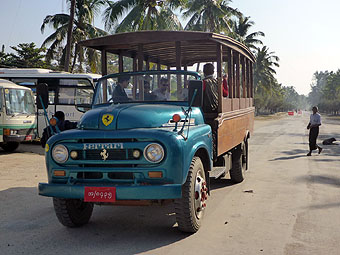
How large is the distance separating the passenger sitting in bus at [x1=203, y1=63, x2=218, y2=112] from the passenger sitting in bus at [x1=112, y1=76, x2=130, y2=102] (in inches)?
48.2

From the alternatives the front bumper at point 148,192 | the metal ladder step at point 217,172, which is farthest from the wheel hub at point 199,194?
the metal ladder step at point 217,172

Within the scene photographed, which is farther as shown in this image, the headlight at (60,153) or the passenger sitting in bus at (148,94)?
the passenger sitting in bus at (148,94)

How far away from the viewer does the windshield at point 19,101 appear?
1449cm

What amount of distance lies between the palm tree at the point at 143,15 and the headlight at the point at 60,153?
71.1ft

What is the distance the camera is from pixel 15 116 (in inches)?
563

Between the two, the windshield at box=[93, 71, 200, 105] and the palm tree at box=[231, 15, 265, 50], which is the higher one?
the palm tree at box=[231, 15, 265, 50]

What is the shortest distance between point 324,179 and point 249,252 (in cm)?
522

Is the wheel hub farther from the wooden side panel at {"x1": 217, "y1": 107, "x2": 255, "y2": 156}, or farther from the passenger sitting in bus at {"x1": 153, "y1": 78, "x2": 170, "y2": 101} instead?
the passenger sitting in bus at {"x1": 153, "y1": 78, "x2": 170, "y2": 101}

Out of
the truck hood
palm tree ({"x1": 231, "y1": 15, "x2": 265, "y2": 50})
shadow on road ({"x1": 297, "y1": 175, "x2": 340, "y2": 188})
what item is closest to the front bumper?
the truck hood

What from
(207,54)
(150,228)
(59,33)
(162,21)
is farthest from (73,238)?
(59,33)

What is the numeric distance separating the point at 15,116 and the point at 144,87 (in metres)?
9.70

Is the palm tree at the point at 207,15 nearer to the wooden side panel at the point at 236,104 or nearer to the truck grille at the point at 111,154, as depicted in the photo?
the wooden side panel at the point at 236,104

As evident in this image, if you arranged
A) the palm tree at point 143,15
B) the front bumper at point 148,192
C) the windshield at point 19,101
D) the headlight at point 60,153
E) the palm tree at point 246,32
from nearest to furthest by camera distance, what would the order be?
the front bumper at point 148,192 < the headlight at point 60,153 < the windshield at point 19,101 < the palm tree at point 143,15 < the palm tree at point 246,32

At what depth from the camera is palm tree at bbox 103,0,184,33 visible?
2597 cm
